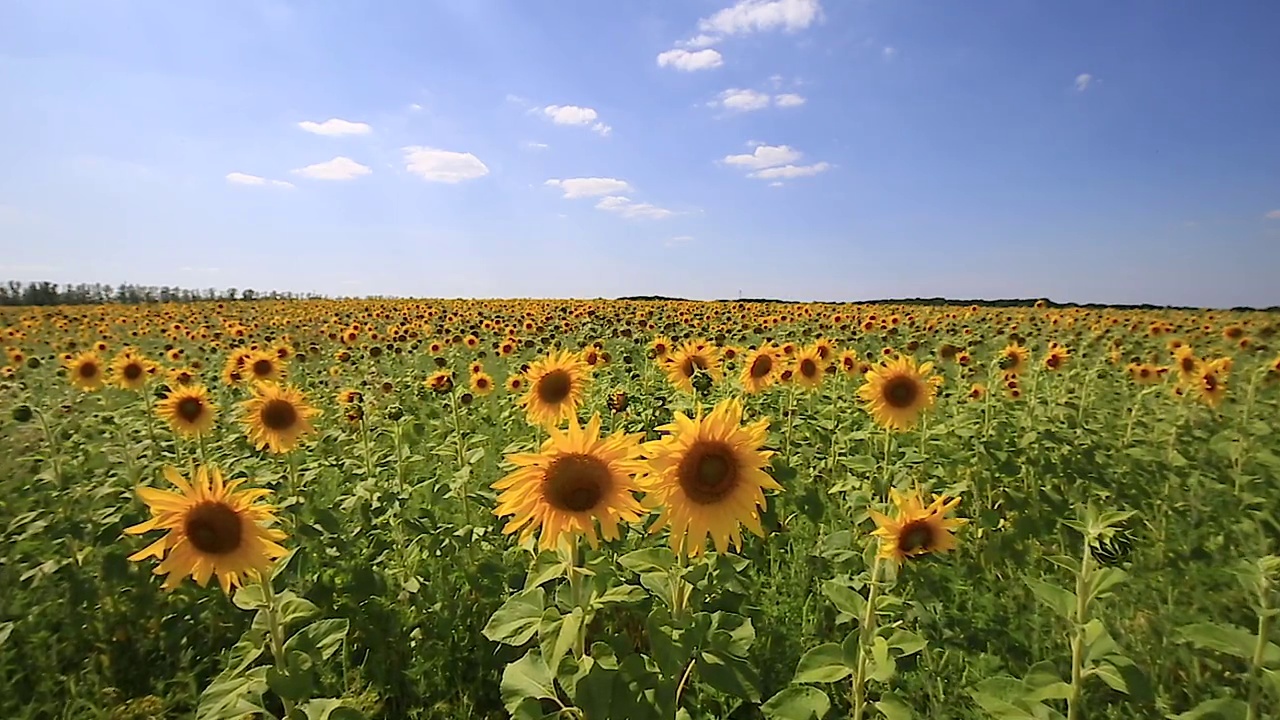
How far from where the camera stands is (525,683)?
1849 millimetres

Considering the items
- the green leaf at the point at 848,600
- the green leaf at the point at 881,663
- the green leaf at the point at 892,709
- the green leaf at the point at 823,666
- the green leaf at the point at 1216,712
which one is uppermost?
the green leaf at the point at 848,600

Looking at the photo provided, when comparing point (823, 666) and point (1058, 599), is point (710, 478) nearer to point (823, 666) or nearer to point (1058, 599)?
point (823, 666)

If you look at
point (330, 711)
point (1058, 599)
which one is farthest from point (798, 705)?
point (330, 711)

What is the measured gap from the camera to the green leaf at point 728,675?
179cm

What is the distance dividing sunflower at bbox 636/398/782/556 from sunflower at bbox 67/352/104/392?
21.3ft

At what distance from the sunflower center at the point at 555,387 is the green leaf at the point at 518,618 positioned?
171 centimetres

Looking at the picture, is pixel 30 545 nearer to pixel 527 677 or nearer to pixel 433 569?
pixel 433 569

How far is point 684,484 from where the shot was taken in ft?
6.27

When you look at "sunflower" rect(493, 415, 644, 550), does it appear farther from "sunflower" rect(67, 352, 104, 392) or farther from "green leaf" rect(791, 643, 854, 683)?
"sunflower" rect(67, 352, 104, 392)

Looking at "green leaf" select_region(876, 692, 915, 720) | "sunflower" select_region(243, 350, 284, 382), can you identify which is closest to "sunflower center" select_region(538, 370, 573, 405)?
"green leaf" select_region(876, 692, 915, 720)

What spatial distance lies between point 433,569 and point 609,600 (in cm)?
194

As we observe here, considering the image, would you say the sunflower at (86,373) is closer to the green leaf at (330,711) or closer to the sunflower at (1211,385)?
the green leaf at (330,711)

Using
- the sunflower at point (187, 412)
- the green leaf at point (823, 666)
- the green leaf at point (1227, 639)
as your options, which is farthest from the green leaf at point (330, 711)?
the sunflower at point (187, 412)

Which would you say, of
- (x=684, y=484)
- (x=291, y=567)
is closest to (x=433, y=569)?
(x=291, y=567)
